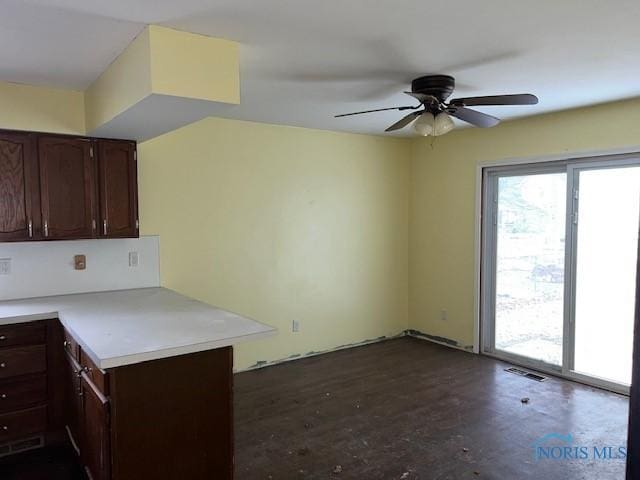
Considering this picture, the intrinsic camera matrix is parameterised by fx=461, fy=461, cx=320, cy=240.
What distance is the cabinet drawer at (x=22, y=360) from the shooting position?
108 inches

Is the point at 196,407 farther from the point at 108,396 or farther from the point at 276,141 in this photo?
the point at 276,141

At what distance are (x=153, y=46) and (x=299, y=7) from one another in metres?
0.71

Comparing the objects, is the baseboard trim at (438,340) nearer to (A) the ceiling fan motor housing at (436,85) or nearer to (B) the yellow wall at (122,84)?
(A) the ceiling fan motor housing at (436,85)

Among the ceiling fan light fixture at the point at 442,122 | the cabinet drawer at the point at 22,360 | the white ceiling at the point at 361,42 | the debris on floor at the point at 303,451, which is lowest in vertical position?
the debris on floor at the point at 303,451

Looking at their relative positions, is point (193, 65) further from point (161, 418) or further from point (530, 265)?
point (530, 265)

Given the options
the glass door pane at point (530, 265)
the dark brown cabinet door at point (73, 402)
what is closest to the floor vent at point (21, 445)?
the dark brown cabinet door at point (73, 402)

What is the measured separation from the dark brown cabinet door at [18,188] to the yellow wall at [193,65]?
1480 mm

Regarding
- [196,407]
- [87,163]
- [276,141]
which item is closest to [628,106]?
[276,141]

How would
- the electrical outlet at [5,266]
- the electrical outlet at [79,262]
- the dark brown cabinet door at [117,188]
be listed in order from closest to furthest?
1. the electrical outlet at [5,266]
2. the dark brown cabinet door at [117,188]
3. the electrical outlet at [79,262]

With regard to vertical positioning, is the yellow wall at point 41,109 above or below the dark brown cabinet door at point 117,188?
above

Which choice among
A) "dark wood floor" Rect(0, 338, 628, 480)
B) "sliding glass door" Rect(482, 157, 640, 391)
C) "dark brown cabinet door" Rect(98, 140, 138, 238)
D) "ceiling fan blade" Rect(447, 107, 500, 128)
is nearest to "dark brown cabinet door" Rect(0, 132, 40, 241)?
"dark brown cabinet door" Rect(98, 140, 138, 238)

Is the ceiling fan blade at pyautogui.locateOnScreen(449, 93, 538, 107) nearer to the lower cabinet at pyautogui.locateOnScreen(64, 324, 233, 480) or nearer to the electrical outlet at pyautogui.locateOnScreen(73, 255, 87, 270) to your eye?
the lower cabinet at pyautogui.locateOnScreen(64, 324, 233, 480)

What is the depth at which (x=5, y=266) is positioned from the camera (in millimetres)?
3209

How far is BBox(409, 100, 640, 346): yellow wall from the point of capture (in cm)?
395
